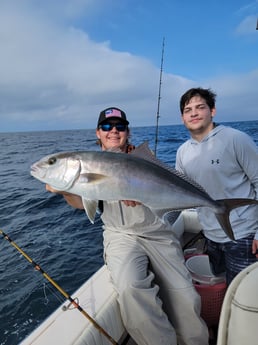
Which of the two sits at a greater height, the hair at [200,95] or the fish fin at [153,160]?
the hair at [200,95]

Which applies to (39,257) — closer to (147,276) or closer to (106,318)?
(106,318)

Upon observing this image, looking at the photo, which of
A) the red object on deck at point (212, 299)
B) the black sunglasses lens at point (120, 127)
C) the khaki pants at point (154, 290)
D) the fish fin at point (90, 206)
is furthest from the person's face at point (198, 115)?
the red object on deck at point (212, 299)

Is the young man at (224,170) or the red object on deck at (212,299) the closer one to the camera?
the young man at (224,170)

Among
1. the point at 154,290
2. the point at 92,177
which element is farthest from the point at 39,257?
the point at 92,177

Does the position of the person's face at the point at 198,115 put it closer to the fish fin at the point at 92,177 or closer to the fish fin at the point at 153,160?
the fish fin at the point at 153,160

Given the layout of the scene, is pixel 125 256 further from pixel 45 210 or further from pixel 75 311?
pixel 45 210

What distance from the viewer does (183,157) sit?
3316mm

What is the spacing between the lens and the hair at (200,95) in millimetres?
3105

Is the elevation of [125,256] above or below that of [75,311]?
above

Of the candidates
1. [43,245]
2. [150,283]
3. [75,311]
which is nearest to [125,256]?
[150,283]

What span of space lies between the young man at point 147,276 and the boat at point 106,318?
6.5 inches

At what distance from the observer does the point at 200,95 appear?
10.1 ft

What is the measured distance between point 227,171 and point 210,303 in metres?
1.58

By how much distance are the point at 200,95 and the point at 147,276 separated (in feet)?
6.57
